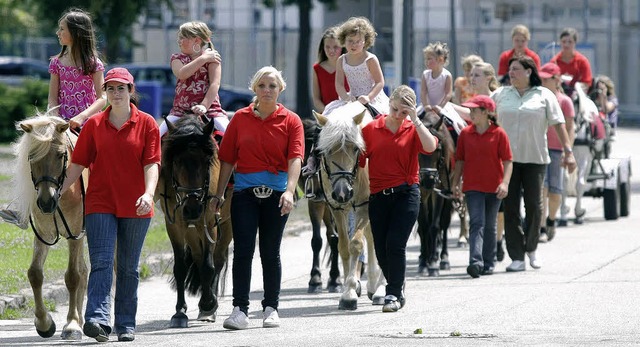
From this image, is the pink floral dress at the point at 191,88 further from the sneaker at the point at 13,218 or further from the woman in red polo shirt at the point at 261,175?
the sneaker at the point at 13,218

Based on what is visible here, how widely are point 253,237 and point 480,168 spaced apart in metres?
→ 4.20

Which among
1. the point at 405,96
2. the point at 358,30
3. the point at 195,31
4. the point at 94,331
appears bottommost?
the point at 94,331

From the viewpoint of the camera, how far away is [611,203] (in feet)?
67.4

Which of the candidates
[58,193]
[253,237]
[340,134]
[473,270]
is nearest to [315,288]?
[473,270]

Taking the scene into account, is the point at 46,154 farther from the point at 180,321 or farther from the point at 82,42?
the point at 180,321

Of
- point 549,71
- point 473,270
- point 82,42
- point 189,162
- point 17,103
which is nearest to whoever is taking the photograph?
point 189,162

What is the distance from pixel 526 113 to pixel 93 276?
6416 mm

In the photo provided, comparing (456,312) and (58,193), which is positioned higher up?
(58,193)

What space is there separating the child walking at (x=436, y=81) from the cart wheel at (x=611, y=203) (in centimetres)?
578

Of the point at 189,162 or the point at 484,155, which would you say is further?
the point at 484,155

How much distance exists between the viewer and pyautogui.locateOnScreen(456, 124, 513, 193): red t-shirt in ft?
47.2

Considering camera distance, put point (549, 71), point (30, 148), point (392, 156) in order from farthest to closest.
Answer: point (549, 71), point (392, 156), point (30, 148)

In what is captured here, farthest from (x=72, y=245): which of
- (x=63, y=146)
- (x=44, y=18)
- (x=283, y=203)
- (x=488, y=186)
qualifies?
(x=44, y=18)

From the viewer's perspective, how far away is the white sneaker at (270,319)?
10.9m
